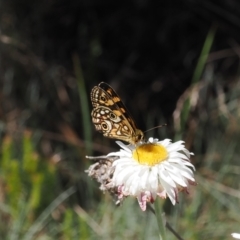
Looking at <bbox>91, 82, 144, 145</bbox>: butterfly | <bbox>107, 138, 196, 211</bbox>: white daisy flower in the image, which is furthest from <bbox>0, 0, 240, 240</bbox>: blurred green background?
<bbox>107, 138, 196, 211</bbox>: white daisy flower

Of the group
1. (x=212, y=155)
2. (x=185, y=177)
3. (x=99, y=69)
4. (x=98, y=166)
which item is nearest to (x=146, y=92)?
(x=99, y=69)

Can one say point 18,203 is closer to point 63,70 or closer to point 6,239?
point 6,239

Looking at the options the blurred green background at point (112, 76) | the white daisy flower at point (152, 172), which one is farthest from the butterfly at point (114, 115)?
the blurred green background at point (112, 76)

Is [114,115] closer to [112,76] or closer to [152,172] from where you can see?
[152,172]

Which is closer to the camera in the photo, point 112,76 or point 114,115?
point 114,115

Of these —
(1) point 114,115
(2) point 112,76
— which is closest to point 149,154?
(1) point 114,115

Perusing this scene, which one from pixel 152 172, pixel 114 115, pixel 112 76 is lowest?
pixel 152 172

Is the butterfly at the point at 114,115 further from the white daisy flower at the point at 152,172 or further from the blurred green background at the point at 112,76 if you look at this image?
the blurred green background at the point at 112,76
